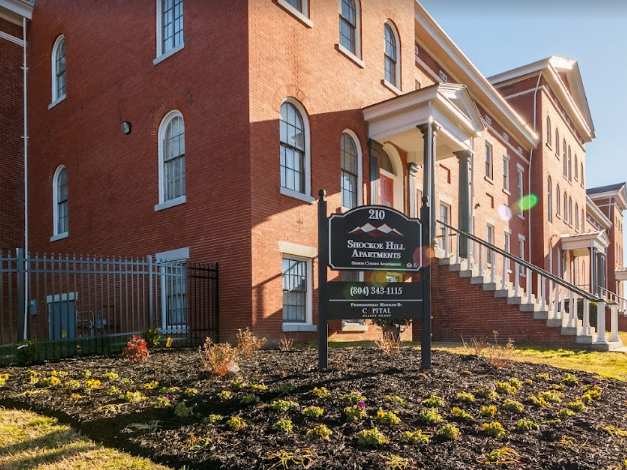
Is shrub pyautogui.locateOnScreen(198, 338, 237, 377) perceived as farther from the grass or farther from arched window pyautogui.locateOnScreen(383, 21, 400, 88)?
arched window pyautogui.locateOnScreen(383, 21, 400, 88)

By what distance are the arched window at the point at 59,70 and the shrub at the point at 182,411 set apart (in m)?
14.9

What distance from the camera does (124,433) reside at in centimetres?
531

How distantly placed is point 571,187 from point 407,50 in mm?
23674

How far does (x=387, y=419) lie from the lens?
546 centimetres

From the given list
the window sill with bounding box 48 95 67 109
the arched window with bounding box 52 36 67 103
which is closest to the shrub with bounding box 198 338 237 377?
the window sill with bounding box 48 95 67 109

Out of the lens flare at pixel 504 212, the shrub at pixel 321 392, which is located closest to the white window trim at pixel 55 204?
the shrub at pixel 321 392

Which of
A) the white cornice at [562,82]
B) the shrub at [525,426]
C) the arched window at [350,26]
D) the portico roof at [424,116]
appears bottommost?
the shrub at [525,426]

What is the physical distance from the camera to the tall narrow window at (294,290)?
1300 centimetres

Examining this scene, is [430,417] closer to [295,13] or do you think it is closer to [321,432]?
[321,432]

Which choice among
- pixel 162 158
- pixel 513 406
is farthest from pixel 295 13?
pixel 513 406

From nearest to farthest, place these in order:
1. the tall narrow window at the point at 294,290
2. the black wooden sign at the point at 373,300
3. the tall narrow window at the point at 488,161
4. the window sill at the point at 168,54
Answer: the black wooden sign at the point at 373,300, the tall narrow window at the point at 294,290, the window sill at the point at 168,54, the tall narrow window at the point at 488,161

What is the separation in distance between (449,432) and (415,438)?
13.8 inches

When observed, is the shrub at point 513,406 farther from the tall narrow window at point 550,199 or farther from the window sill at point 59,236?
the tall narrow window at point 550,199

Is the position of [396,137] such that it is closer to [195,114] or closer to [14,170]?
[195,114]
